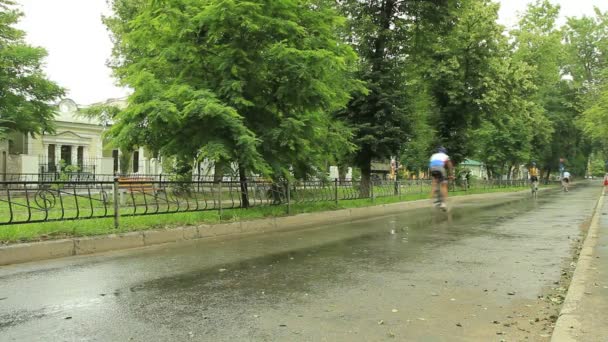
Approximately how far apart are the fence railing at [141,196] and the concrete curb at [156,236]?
687 millimetres

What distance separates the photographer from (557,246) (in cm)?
1038

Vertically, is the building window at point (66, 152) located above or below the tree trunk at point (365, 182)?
above

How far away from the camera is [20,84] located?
26.5 metres

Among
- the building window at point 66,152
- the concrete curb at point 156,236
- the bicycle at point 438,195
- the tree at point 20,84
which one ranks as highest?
the tree at point 20,84

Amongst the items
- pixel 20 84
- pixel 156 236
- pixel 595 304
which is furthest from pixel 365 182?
pixel 20 84

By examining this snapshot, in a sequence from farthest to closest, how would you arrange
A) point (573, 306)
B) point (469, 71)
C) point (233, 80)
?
point (469, 71)
point (233, 80)
point (573, 306)

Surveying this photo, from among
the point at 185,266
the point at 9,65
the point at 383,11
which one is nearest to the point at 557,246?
the point at 185,266

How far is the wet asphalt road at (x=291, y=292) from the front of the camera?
4738 mm

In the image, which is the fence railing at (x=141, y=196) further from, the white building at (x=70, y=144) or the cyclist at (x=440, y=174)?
the white building at (x=70, y=144)

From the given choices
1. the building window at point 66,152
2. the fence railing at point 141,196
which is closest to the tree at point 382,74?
the fence railing at point 141,196

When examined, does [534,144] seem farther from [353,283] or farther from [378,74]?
[353,283]

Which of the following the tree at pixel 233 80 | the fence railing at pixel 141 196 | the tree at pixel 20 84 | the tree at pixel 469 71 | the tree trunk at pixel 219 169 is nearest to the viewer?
the fence railing at pixel 141 196

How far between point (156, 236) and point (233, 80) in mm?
4769

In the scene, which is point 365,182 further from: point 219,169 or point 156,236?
point 156,236
